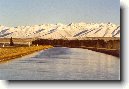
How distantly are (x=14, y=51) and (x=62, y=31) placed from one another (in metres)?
0.26

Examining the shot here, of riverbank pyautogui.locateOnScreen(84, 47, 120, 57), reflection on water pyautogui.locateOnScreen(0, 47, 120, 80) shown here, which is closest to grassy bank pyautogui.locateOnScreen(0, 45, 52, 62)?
reflection on water pyautogui.locateOnScreen(0, 47, 120, 80)

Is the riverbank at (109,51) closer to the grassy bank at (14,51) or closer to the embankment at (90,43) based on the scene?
the embankment at (90,43)

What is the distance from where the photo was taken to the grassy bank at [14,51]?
1.91 metres

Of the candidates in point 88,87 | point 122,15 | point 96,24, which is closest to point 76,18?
point 96,24

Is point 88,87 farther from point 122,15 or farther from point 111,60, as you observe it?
point 122,15

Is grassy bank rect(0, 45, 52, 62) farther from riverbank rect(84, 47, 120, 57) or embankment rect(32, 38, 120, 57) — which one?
riverbank rect(84, 47, 120, 57)

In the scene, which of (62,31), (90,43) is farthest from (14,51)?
(90,43)

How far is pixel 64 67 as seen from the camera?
74.5 inches

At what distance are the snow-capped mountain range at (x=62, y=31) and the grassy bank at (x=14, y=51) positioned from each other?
59 millimetres

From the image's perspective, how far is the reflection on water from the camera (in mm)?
1866

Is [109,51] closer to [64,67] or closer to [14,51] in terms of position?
[64,67]

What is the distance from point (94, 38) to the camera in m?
1.95

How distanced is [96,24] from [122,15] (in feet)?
0.44

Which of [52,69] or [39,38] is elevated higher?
→ [39,38]
